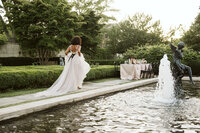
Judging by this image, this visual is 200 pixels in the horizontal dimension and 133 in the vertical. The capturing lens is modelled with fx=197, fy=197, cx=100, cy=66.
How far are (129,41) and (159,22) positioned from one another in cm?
706

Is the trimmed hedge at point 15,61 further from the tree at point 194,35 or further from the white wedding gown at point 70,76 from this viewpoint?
the tree at point 194,35

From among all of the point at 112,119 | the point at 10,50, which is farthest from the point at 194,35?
the point at 112,119

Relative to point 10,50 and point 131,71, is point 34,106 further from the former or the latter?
point 10,50

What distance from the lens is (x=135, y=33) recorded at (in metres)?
32.2

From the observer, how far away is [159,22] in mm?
34469

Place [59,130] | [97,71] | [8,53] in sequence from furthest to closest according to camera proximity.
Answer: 1. [8,53]
2. [97,71]
3. [59,130]

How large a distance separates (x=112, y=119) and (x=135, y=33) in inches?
1154

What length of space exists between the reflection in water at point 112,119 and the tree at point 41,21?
11.4m

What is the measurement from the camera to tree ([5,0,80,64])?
15367 millimetres

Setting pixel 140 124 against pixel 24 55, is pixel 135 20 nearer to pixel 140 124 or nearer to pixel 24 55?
pixel 24 55

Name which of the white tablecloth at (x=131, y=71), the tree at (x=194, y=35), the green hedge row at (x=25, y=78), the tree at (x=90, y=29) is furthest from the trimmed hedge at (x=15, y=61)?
the tree at (x=194, y=35)

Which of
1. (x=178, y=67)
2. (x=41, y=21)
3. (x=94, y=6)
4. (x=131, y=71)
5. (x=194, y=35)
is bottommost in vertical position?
(x=131, y=71)

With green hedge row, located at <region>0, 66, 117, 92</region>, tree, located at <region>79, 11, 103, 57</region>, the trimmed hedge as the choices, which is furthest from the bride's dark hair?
tree, located at <region>79, 11, 103, 57</region>

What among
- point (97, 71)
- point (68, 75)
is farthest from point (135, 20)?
point (68, 75)
